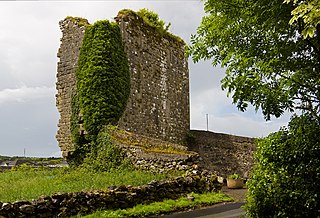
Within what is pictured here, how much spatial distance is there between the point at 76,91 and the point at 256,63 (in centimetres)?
1294

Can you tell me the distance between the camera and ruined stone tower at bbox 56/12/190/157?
2002 centimetres

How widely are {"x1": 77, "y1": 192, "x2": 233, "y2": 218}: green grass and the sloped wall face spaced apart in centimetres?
669

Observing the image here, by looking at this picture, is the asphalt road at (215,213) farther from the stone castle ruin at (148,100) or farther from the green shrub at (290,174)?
the stone castle ruin at (148,100)

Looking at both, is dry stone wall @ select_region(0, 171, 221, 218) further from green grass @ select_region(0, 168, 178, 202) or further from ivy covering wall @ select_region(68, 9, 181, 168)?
ivy covering wall @ select_region(68, 9, 181, 168)

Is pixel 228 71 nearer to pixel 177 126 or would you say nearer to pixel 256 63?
pixel 256 63

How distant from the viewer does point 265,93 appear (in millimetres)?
7641

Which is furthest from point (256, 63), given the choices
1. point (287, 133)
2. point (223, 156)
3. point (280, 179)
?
point (223, 156)

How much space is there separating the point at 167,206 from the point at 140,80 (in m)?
9.85

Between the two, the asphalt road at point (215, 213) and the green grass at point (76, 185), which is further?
the green grass at point (76, 185)

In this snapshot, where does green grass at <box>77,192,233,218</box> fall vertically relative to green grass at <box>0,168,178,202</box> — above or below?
below

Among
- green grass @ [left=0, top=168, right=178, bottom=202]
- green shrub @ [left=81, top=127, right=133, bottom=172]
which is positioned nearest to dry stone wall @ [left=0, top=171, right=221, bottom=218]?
green grass @ [left=0, top=168, right=178, bottom=202]

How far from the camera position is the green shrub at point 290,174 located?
7227 mm

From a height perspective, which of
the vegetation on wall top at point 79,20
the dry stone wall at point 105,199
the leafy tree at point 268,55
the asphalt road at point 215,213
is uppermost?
the vegetation on wall top at point 79,20

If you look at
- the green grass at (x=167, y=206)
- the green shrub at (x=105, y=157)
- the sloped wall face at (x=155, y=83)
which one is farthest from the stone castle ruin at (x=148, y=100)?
the green grass at (x=167, y=206)
